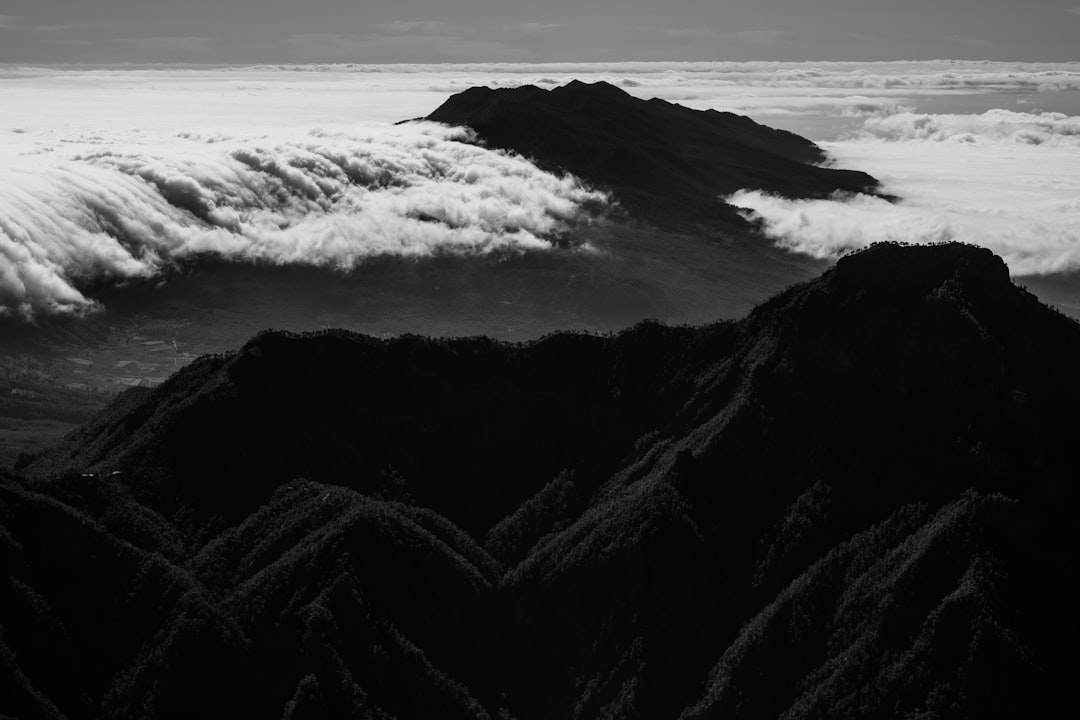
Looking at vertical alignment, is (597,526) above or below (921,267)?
below

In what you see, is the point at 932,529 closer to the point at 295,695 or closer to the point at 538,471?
the point at 538,471

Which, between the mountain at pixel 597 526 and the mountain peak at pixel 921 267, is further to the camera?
the mountain peak at pixel 921 267

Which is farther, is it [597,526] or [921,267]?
[921,267]

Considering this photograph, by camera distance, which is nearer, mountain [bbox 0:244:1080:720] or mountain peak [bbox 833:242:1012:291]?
mountain [bbox 0:244:1080:720]

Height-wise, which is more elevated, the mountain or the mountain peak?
the mountain peak

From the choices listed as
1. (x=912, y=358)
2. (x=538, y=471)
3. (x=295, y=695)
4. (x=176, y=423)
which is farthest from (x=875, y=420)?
(x=176, y=423)

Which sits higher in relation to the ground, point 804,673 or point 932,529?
point 932,529

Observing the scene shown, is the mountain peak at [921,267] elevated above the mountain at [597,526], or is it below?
above

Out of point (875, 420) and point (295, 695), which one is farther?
point (875, 420)
